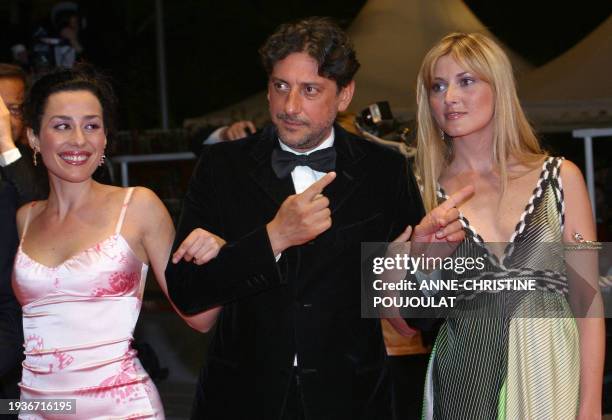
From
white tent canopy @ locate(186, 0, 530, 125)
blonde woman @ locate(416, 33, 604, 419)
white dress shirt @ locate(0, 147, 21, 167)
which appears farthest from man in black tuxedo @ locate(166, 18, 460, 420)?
white tent canopy @ locate(186, 0, 530, 125)

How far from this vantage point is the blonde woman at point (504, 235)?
2.68 m

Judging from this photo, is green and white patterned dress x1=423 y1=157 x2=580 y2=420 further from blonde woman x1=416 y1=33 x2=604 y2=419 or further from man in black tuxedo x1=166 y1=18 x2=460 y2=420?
man in black tuxedo x1=166 y1=18 x2=460 y2=420

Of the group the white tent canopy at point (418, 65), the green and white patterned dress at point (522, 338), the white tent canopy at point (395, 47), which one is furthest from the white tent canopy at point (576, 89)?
the green and white patterned dress at point (522, 338)

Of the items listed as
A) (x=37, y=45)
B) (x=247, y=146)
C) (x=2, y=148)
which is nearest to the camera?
(x=247, y=146)

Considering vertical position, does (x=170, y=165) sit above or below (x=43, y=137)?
above

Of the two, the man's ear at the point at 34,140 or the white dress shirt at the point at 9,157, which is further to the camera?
the white dress shirt at the point at 9,157

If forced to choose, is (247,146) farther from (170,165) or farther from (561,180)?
(170,165)

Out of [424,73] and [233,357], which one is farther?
[424,73]

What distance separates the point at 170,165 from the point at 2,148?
424cm

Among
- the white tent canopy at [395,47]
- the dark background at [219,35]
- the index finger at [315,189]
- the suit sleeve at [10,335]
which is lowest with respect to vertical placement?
the suit sleeve at [10,335]

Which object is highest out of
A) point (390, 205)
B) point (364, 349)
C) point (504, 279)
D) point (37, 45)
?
point (37, 45)

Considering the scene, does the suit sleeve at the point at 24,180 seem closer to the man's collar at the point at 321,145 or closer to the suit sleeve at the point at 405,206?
the man's collar at the point at 321,145

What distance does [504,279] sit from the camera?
8.96 ft

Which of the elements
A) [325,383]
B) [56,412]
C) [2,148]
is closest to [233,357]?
[325,383]
